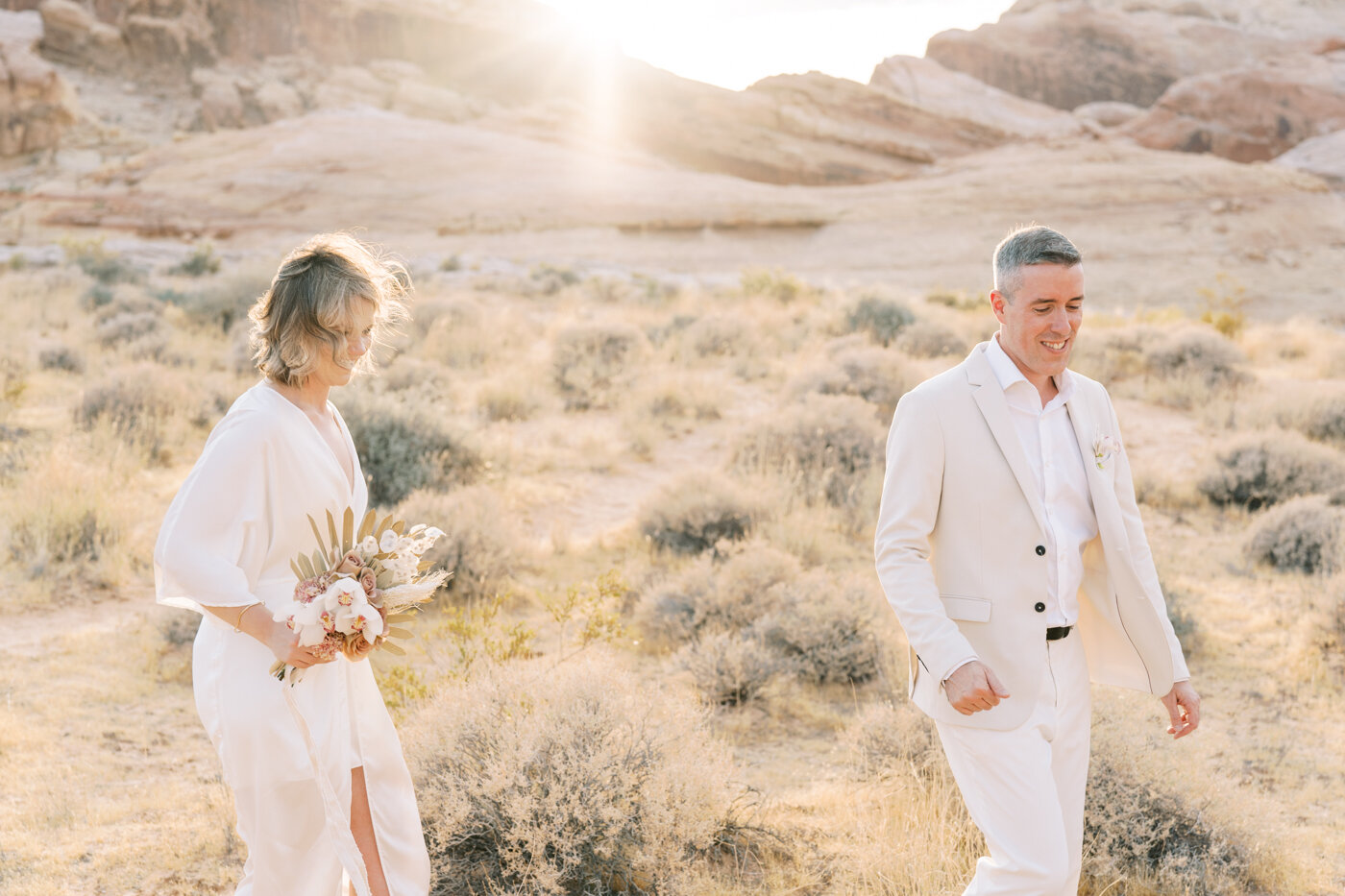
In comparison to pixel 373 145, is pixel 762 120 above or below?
above

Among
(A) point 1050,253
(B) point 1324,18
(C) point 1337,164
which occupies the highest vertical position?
(B) point 1324,18

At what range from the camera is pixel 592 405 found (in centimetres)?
1186

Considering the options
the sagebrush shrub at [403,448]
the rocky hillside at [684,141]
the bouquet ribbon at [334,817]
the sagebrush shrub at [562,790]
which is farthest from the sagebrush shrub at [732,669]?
the rocky hillside at [684,141]

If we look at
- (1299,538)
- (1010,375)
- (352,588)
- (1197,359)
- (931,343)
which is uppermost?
(1010,375)

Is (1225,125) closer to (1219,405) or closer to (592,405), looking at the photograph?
(1219,405)

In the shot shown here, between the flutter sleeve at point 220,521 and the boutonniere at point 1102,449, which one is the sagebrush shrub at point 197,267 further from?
the boutonniere at point 1102,449

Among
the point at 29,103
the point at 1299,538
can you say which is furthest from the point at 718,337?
the point at 29,103

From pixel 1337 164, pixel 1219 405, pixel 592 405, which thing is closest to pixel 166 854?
pixel 592 405

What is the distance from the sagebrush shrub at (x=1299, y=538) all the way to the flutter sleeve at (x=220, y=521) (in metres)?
7.13

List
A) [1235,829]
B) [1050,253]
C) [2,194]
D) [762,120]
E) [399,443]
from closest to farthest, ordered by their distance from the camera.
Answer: [1050,253], [1235,829], [399,443], [2,194], [762,120]

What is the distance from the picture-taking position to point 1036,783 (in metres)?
2.24

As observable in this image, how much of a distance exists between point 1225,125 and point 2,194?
6166 centimetres

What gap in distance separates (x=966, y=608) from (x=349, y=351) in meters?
1.69

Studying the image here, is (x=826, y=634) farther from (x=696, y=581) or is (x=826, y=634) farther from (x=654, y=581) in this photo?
(x=654, y=581)
